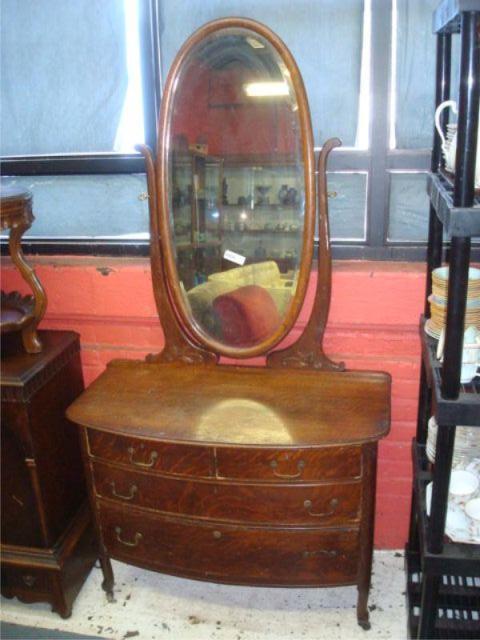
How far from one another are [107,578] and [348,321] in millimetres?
1234

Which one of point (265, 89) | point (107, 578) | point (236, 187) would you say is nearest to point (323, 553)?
point (107, 578)

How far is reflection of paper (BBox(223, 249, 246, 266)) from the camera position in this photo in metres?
1.92

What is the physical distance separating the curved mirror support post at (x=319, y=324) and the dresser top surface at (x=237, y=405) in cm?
3

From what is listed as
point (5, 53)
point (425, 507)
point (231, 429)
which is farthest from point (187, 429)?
point (5, 53)

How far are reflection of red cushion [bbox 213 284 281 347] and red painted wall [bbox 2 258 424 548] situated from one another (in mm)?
188

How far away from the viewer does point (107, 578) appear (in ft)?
6.98

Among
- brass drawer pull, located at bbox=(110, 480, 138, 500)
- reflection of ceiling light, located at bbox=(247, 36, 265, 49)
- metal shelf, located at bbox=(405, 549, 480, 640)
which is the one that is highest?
reflection of ceiling light, located at bbox=(247, 36, 265, 49)

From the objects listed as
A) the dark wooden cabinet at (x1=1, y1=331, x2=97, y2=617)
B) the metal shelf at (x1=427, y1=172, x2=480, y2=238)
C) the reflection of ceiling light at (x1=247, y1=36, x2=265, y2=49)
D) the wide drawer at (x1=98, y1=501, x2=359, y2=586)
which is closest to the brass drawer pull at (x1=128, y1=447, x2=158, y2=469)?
the wide drawer at (x1=98, y1=501, x2=359, y2=586)

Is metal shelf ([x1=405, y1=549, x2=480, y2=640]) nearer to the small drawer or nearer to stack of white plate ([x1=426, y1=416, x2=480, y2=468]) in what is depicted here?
stack of white plate ([x1=426, y1=416, x2=480, y2=468])

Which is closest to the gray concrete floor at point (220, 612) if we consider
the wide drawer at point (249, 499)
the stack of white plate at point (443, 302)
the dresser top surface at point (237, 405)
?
the wide drawer at point (249, 499)

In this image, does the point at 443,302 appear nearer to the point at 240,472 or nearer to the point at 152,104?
the point at 240,472

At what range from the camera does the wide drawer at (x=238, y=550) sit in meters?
1.81

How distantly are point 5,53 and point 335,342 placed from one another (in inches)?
59.5

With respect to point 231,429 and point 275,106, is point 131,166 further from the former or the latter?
point 231,429
